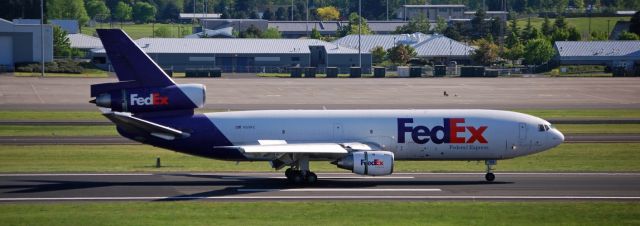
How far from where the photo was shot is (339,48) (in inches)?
6358

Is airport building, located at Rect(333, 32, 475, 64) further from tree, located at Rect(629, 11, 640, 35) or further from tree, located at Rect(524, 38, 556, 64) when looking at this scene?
tree, located at Rect(629, 11, 640, 35)

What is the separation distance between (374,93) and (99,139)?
46.3 m

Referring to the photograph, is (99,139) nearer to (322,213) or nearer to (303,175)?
(303,175)

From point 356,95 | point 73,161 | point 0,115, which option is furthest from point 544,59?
point 73,161

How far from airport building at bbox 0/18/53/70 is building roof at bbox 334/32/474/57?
50638 mm

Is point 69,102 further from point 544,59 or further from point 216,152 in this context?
point 544,59

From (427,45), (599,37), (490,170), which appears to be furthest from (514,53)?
(490,170)

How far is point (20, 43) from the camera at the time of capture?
142 metres

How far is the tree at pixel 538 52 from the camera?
162 m

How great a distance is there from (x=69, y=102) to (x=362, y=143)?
55.7 meters

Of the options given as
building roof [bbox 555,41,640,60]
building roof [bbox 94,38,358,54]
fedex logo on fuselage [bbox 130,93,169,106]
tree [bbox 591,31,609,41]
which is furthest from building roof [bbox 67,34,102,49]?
fedex logo on fuselage [bbox 130,93,169,106]

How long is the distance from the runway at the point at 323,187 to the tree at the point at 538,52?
114800mm

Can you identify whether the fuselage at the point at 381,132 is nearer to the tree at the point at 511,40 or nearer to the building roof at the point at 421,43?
the building roof at the point at 421,43

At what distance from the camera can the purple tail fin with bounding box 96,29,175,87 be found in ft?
150
